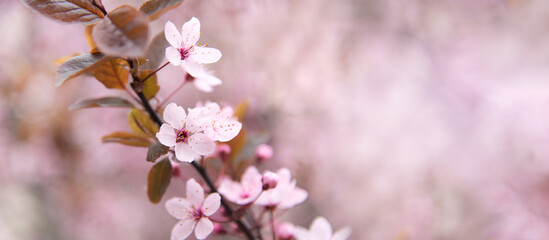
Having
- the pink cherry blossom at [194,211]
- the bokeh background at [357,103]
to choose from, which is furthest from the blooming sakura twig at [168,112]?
the bokeh background at [357,103]

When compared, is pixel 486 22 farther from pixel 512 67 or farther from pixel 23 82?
pixel 23 82

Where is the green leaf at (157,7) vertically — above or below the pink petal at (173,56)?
above

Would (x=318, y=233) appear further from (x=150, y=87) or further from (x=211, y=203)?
(x=150, y=87)

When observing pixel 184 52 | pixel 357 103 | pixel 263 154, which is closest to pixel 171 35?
pixel 184 52

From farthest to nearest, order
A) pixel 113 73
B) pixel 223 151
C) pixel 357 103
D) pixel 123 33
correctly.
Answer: pixel 357 103, pixel 223 151, pixel 113 73, pixel 123 33

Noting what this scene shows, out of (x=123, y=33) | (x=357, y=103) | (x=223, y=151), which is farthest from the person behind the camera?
(x=357, y=103)

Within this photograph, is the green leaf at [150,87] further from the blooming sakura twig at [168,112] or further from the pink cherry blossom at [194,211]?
the pink cherry blossom at [194,211]
